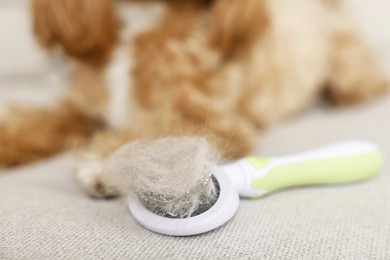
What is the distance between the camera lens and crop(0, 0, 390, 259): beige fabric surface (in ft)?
2.24

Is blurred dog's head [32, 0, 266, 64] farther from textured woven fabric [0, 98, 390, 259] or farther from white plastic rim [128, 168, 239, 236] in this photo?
white plastic rim [128, 168, 239, 236]

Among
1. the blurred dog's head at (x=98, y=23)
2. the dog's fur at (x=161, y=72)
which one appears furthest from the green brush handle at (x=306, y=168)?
the blurred dog's head at (x=98, y=23)

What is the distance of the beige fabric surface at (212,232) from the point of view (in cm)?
68

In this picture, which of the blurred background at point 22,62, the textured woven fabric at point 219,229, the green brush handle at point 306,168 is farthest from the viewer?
the blurred background at point 22,62

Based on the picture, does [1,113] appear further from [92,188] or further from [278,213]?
[278,213]

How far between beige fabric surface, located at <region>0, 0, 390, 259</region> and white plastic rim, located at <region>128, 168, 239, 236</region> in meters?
0.02

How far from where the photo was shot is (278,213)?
0.82 metres

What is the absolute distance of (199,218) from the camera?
27.5 inches

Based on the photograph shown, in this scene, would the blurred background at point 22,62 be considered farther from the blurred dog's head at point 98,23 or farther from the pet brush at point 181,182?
the pet brush at point 181,182

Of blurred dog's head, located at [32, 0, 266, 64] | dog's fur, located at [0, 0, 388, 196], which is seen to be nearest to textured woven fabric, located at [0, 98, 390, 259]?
dog's fur, located at [0, 0, 388, 196]

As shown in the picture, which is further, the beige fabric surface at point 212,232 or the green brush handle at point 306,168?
the green brush handle at point 306,168

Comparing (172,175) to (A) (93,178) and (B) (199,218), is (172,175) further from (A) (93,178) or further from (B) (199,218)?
(A) (93,178)

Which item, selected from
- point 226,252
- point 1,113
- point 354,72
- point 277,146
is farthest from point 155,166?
point 354,72

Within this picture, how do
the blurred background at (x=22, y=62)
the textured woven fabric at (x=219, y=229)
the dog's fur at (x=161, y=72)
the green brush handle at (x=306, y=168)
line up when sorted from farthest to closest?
the blurred background at (x=22, y=62), the dog's fur at (x=161, y=72), the green brush handle at (x=306, y=168), the textured woven fabric at (x=219, y=229)
